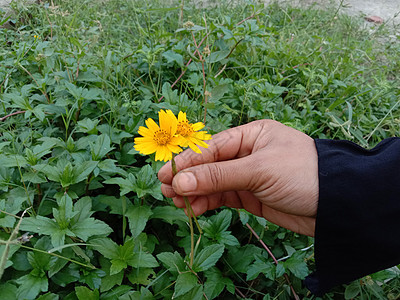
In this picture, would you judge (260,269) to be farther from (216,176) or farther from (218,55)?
(218,55)

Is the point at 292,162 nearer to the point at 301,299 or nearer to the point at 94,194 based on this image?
the point at 301,299

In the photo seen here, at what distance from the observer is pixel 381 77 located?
2.71m

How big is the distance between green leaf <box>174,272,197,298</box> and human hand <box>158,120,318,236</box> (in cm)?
27

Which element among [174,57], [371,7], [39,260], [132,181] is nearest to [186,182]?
[132,181]

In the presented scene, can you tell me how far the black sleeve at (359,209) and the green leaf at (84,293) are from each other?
2.65ft

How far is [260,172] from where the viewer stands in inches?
45.9

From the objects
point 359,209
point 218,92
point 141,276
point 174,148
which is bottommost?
point 141,276

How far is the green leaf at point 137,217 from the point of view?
131 centimetres

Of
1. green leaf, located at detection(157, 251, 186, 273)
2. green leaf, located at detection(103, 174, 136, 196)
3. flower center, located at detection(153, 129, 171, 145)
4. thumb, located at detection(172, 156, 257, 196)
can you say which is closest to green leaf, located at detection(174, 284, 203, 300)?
green leaf, located at detection(157, 251, 186, 273)

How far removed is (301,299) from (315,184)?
23.0 inches

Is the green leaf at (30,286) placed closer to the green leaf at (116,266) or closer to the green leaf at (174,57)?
the green leaf at (116,266)

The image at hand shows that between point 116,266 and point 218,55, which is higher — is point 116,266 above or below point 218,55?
below

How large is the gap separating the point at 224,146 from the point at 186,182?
0.33 meters

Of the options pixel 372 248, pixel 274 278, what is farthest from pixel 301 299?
pixel 372 248
